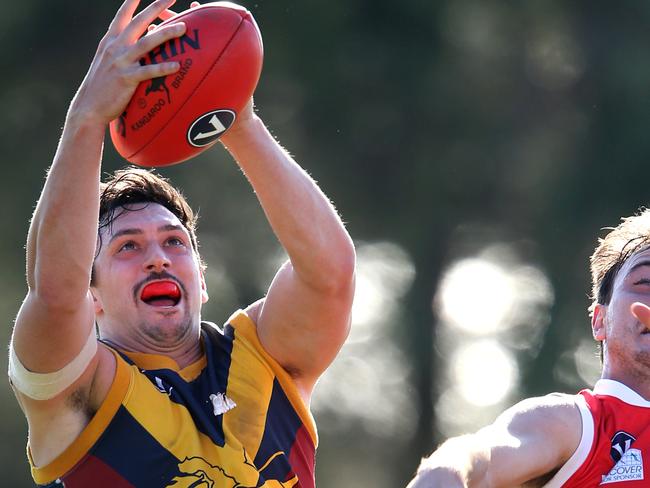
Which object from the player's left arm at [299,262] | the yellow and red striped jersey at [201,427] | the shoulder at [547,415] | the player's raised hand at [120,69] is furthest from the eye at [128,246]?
the shoulder at [547,415]

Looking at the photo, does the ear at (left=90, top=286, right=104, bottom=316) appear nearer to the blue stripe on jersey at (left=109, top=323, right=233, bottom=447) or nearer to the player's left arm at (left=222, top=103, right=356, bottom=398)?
the blue stripe on jersey at (left=109, top=323, right=233, bottom=447)

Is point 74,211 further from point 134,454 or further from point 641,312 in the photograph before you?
point 641,312

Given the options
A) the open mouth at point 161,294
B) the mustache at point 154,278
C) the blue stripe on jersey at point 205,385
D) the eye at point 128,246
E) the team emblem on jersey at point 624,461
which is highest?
the eye at point 128,246

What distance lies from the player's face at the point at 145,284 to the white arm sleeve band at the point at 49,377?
19.3 inches

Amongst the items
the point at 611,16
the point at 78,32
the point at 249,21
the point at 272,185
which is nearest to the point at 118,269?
the point at 272,185

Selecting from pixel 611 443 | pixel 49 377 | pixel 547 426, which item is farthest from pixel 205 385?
pixel 611 443

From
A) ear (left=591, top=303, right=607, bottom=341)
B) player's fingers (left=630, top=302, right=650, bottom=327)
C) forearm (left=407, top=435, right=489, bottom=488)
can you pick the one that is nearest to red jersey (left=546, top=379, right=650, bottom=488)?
ear (left=591, top=303, right=607, bottom=341)

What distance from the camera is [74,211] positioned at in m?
3.91

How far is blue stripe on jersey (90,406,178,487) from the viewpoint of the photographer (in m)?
4.28

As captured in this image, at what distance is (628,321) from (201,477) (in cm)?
180

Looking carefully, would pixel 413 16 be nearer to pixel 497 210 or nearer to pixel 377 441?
pixel 497 210

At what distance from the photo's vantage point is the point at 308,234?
14.9ft

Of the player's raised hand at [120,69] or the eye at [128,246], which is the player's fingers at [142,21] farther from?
the eye at [128,246]

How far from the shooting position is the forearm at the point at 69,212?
3.90 meters
